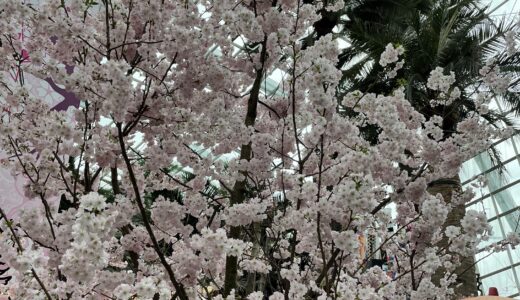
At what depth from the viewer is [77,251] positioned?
6.63ft

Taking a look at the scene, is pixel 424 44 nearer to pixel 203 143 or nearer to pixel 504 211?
pixel 203 143

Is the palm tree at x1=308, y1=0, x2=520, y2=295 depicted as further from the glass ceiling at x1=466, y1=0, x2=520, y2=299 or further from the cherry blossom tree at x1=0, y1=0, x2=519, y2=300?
the glass ceiling at x1=466, y1=0, x2=520, y2=299

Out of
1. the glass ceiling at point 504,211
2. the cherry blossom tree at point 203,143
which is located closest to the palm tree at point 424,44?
the cherry blossom tree at point 203,143

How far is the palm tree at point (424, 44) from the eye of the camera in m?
8.98

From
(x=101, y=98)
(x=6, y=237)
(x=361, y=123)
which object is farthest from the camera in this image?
(x=361, y=123)

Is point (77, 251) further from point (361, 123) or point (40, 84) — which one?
point (40, 84)

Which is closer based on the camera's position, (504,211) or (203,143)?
(203,143)

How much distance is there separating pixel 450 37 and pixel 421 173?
A: 6732mm

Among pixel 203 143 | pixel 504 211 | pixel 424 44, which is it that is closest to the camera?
pixel 203 143

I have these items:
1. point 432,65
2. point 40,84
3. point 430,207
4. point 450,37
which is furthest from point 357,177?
point 450,37

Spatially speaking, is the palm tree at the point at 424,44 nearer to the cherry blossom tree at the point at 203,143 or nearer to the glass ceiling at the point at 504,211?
the cherry blossom tree at the point at 203,143

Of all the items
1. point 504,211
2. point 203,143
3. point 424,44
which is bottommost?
point 203,143

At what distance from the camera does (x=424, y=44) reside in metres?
9.27

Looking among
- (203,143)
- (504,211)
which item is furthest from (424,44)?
(504,211)
